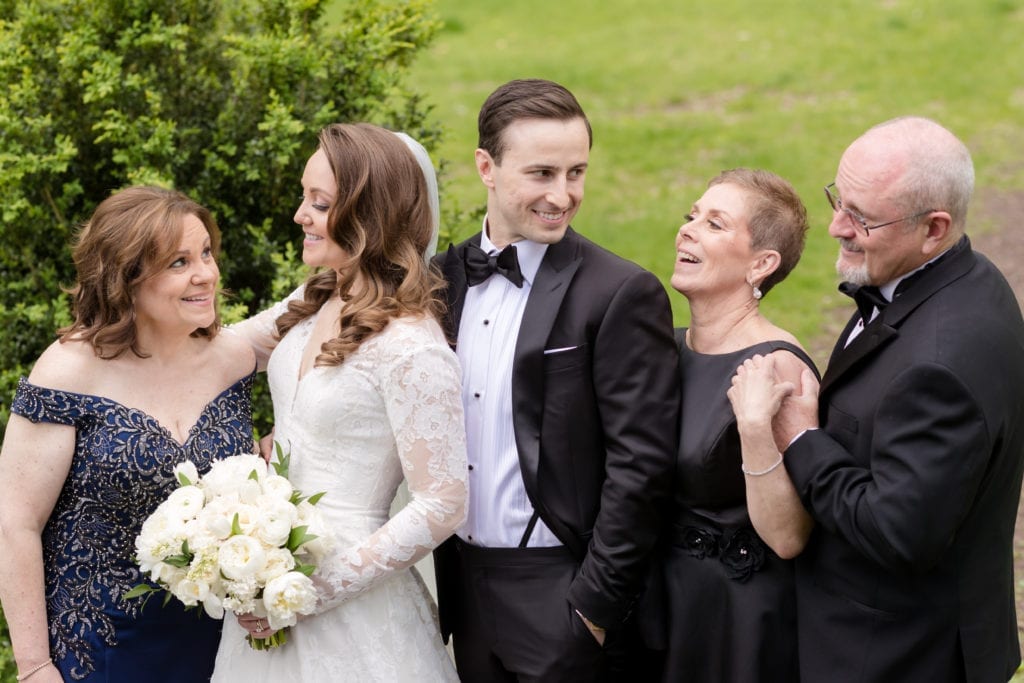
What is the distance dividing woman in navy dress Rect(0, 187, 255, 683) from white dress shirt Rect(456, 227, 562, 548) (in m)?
0.84

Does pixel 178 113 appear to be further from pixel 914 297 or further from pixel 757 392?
pixel 914 297

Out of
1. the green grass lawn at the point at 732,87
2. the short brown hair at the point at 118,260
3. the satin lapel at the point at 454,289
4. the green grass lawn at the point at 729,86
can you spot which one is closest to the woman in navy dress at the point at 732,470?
the satin lapel at the point at 454,289

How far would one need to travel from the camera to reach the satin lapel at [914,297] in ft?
11.2

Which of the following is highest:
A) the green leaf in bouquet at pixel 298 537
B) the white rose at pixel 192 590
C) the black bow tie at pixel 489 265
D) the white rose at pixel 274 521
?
the black bow tie at pixel 489 265

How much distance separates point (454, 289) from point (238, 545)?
115cm

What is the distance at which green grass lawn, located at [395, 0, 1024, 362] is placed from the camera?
11641mm

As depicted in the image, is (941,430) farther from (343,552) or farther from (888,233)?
(343,552)

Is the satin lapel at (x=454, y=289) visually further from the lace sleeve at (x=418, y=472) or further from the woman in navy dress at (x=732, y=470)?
the woman in navy dress at (x=732, y=470)

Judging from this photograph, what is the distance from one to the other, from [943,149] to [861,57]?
1285 centimetres

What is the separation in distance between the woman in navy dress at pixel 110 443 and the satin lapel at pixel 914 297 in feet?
6.89

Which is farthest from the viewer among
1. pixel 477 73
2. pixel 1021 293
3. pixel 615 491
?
pixel 477 73

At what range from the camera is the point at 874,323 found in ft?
11.5

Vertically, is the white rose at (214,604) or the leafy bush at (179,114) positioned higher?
the leafy bush at (179,114)

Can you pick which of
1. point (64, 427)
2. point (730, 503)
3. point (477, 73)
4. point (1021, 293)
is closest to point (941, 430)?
point (730, 503)
